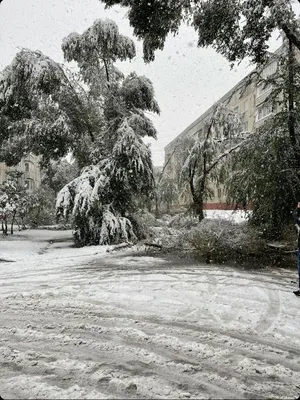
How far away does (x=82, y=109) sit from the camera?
13.8m

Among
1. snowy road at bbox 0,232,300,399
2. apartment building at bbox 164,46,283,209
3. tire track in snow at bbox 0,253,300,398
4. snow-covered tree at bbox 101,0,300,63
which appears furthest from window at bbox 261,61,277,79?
tire track in snow at bbox 0,253,300,398

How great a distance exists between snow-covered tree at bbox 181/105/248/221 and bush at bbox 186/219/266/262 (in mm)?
3845

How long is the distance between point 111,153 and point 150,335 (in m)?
10.1

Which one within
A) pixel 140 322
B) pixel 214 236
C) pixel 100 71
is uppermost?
pixel 100 71

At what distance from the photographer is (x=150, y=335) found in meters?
3.80

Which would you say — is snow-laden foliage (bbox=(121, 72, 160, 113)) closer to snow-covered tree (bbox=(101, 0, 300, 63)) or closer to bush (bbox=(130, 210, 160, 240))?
bush (bbox=(130, 210, 160, 240))

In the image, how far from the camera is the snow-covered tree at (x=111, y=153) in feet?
39.5

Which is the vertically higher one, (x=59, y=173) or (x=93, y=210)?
(x=59, y=173)

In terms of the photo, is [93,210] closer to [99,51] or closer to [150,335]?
[99,51]

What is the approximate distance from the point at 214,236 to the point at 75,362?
20.6 ft

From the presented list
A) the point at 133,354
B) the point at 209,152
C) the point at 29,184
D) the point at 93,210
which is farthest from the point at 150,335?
the point at 29,184

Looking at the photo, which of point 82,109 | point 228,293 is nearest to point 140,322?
point 228,293

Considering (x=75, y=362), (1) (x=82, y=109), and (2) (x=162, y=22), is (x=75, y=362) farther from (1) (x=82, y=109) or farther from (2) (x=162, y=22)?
(1) (x=82, y=109)

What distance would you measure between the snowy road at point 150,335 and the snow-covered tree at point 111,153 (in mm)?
5337
